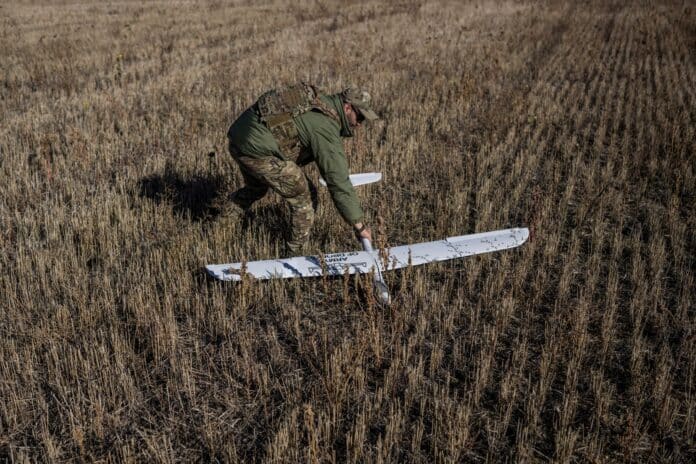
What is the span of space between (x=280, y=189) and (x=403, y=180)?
7.41 feet

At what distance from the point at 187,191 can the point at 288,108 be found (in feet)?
7.56

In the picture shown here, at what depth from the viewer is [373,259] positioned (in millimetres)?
3900

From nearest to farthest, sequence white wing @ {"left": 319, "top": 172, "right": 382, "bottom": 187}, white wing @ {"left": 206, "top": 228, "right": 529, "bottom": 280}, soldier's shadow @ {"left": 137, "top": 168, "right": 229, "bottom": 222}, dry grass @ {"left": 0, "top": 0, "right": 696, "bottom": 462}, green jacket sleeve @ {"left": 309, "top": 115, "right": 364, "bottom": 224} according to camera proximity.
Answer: dry grass @ {"left": 0, "top": 0, "right": 696, "bottom": 462}, green jacket sleeve @ {"left": 309, "top": 115, "right": 364, "bottom": 224}, white wing @ {"left": 206, "top": 228, "right": 529, "bottom": 280}, soldier's shadow @ {"left": 137, "top": 168, "right": 229, "bottom": 222}, white wing @ {"left": 319, "top": 172, "right": 382, "bottom": 187}

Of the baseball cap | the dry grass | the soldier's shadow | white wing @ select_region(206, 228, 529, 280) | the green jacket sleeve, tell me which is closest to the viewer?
the dry grass

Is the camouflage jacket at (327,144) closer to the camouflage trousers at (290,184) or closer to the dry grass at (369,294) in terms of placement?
the camouflage trousers at (290,184)

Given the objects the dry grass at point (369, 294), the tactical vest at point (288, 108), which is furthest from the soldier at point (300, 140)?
the dry grass at point (369, 294)

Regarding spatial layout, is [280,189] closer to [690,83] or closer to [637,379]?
[637,379]

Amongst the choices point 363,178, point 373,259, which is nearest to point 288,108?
point 373,259

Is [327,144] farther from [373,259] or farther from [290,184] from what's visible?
[373,259]

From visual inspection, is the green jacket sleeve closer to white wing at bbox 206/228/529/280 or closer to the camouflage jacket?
the camouflage jacket

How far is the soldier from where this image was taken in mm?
3631

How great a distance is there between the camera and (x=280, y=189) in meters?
4.02

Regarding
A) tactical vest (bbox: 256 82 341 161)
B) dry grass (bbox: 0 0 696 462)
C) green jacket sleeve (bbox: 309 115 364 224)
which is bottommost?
dry grass (bbox: 0 0 696 462)

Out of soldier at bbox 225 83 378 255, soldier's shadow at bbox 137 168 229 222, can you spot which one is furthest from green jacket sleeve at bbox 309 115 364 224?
soldier's shadow at bbox 137 168 229 222
